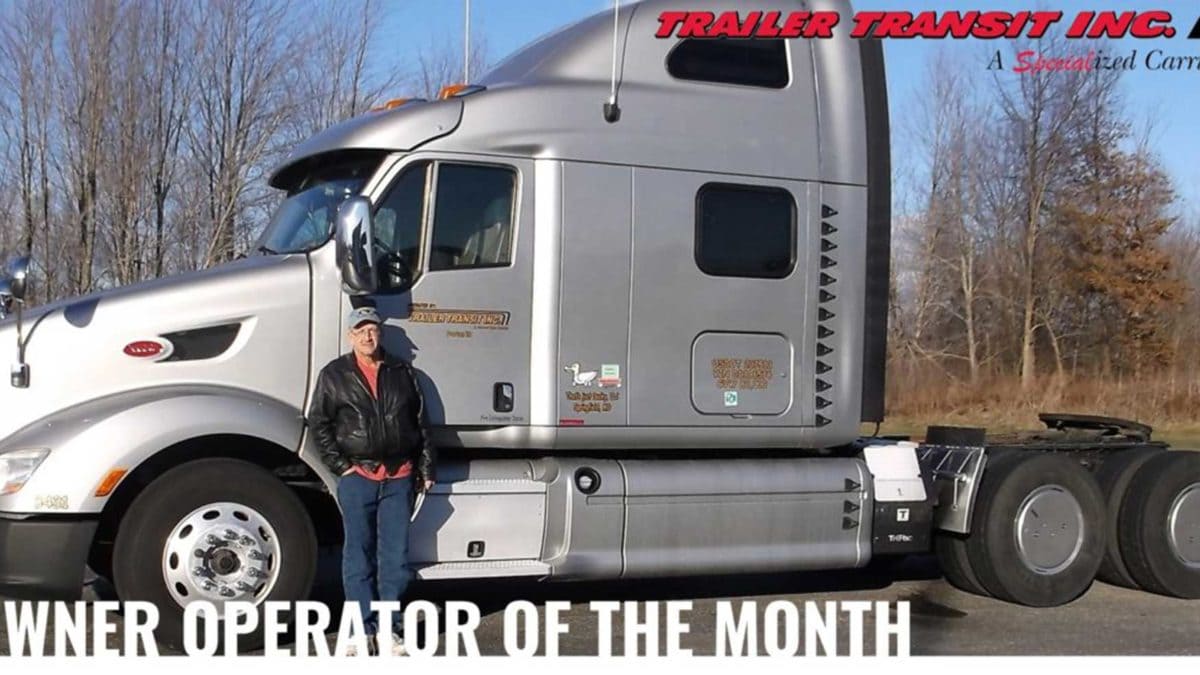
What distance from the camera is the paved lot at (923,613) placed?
765 cm

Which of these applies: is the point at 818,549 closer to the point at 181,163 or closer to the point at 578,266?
the point at 578,266

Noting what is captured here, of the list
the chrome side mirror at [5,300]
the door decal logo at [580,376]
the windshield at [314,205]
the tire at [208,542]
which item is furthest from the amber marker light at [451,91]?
the chrome side mirror at [5,300]

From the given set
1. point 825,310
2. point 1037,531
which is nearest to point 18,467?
point 825,310

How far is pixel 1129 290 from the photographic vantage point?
3897cm

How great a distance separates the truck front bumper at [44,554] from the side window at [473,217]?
2.37 m

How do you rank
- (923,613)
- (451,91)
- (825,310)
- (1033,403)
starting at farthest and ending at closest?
(1033,403) < (923,613) < (825,310) < (451,91)

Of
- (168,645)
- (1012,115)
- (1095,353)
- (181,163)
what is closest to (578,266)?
(168,645)

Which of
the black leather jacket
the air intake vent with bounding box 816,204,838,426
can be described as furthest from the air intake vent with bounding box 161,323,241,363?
the air intake vent with bounding box 816,204,838,426

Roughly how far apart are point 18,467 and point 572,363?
299cm

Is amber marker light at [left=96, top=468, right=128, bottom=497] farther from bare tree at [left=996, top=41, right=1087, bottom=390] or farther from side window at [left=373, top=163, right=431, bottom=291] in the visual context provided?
bare tree at [left=996, top=41, right=1087, bottom=390]

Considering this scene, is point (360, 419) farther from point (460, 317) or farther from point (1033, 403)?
point (1033, 403)

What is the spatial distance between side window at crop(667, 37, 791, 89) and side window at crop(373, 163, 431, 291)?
1.82 m

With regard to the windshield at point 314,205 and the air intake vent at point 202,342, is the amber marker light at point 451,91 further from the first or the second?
the air intake vent at point 202,342

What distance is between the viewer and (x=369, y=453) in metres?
7.05
